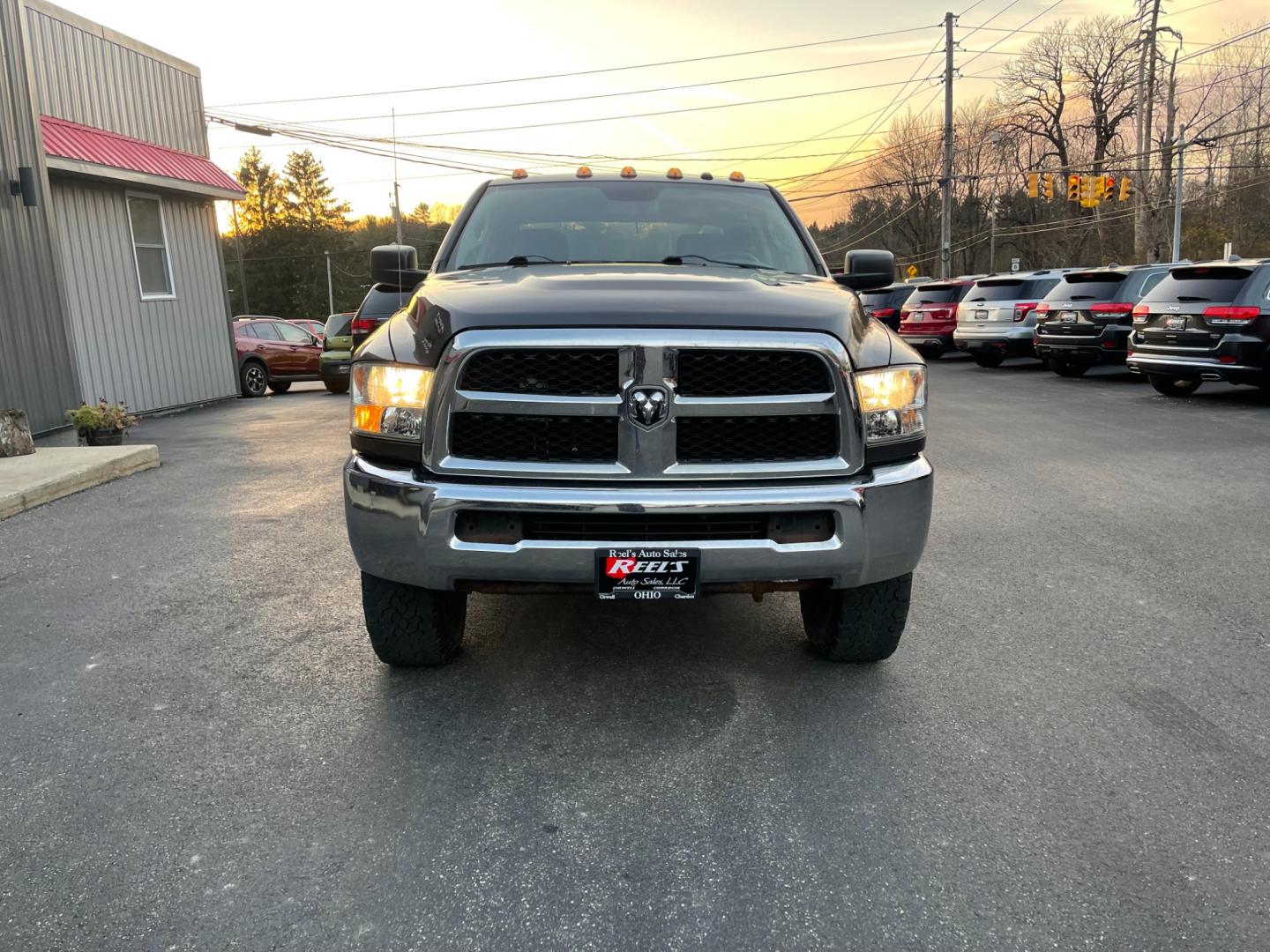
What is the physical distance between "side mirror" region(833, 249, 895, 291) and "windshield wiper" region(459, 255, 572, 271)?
147 cm

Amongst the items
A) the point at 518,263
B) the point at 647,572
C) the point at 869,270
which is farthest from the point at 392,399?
the point at 869,270

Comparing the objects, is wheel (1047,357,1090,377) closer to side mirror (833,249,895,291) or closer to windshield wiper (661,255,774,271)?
side mirror (833,249,895,291)

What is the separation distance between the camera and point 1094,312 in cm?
1555

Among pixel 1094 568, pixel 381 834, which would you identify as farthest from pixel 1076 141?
pixel 381 834

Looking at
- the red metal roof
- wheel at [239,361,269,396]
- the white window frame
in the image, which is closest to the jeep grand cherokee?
the red metal roof

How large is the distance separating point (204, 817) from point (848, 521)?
A: 2.09 metres

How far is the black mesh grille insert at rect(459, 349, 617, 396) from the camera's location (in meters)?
2.98

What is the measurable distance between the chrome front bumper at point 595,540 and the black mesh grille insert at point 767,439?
11 cm

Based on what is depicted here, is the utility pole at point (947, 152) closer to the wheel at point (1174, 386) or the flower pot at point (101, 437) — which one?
the wheel at point (1174, 386)

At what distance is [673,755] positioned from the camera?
3.01 metres

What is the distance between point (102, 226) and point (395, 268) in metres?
10.6

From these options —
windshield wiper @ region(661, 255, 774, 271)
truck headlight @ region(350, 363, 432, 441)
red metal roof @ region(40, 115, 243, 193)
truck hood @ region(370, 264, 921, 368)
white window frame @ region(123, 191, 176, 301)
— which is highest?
red metal roof @ region(40, 115, 243, 193)

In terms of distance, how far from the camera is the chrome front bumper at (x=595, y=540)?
2.93 metres

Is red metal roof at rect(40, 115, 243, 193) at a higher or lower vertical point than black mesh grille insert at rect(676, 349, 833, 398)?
higher
